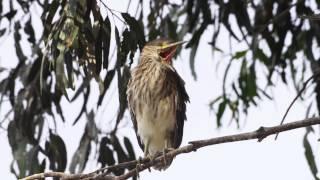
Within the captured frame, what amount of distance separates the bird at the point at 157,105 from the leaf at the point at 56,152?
1.07ft

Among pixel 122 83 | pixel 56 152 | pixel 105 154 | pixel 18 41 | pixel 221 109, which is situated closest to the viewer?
pixel 122 83

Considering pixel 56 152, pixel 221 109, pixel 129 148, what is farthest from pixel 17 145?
pixel 221 109

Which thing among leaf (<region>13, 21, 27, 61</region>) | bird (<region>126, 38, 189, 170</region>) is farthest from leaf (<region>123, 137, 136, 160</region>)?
leaf (<region>13, 21, 27, 61</region>)

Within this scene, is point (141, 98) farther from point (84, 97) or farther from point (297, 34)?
point (297, 34)

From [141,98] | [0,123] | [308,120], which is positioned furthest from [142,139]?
[308,120]

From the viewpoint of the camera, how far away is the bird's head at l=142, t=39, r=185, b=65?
375cm

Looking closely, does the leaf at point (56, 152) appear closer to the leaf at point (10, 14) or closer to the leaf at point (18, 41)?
the leaf at point (18, 41)

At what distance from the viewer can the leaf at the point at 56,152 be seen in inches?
145

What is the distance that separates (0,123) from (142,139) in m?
0.68

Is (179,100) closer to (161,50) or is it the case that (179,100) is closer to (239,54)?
(161,50)

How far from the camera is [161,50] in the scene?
3.78m

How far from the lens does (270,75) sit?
13.9 ft

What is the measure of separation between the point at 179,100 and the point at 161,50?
0.36 metres

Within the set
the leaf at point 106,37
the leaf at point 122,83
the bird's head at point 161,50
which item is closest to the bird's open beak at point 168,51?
the bird's head at point 161,50
